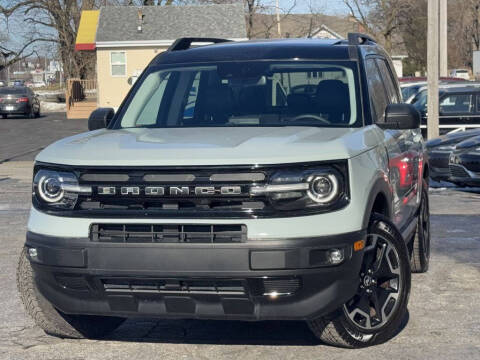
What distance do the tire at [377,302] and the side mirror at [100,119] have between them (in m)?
2.16

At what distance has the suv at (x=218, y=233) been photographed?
4.84 meters

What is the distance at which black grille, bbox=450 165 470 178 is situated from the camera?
14.5 m

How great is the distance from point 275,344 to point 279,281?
0.93m

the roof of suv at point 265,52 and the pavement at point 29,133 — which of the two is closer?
the roof of suv at point 265,52

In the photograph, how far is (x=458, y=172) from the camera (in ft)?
48.2

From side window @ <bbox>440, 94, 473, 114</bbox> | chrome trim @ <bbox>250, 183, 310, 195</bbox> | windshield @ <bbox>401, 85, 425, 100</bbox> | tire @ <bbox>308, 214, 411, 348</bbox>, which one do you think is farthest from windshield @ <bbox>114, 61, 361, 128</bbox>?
windshield @ <bbox>401, 85, 425, 100</bbox>

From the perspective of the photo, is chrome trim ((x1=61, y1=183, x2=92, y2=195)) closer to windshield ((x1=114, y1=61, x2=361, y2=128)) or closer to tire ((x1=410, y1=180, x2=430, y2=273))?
windshield ((x1=114, y1=61, x2=361, y2=128))

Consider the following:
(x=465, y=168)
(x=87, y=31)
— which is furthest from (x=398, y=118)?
(x=87, y=31)

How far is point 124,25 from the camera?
2040 inches

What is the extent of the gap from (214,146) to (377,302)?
4.36 feet

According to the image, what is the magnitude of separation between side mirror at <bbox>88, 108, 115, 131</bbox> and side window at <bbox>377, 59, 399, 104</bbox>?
212cm

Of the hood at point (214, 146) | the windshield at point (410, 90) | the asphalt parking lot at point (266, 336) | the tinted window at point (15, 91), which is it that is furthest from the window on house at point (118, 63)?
the hood at point (214, 146)

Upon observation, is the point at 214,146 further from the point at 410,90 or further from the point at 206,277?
the point at 410,90

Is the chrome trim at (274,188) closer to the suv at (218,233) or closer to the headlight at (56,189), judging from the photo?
the suv at (218,233)
